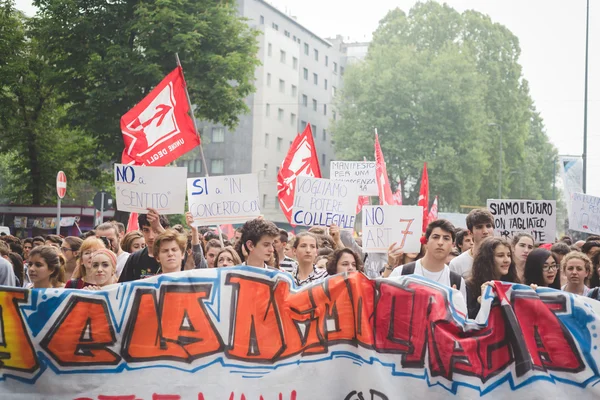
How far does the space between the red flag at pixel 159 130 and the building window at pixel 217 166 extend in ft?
147

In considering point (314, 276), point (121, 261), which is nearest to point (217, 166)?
point (121, 261)

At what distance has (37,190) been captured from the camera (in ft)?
98.7

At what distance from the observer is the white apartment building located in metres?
54.8

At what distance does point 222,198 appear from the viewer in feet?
28.1

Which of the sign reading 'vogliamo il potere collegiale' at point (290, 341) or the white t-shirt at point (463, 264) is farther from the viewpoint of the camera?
the white t-shirt at point (463, 264)

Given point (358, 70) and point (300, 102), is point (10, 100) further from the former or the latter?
point (300, 102)

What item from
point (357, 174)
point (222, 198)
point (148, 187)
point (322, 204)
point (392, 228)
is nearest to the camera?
point (392, 228)

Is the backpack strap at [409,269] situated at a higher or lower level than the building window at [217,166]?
lower

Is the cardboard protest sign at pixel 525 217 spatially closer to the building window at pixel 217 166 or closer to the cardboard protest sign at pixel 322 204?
the cardboard protest sign at pixel 322 204

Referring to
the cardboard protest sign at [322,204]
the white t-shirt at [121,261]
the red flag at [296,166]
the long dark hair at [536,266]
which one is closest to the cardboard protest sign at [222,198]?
the white t-shirt at [121,261]

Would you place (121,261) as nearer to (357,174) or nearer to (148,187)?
(148,187)

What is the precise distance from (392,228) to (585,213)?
17.7ft

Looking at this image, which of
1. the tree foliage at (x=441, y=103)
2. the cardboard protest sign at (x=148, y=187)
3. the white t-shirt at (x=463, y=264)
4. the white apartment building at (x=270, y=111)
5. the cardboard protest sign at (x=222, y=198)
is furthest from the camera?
the white apartment building at (x=270, y=111)

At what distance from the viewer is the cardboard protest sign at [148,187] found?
838 cm
